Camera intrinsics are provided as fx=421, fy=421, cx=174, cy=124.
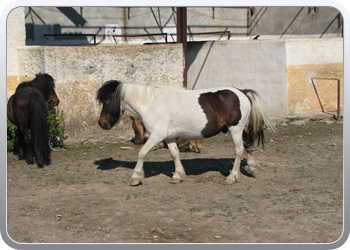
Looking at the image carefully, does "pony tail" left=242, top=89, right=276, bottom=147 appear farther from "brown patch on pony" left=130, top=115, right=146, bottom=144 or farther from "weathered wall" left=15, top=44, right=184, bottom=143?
"weathered wall" left=15, top=44, right=184, bottom=143

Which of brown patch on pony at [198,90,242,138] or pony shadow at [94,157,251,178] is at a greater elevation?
brown patch on pony at [198,90,242,138]

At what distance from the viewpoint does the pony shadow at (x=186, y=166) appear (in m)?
7.22

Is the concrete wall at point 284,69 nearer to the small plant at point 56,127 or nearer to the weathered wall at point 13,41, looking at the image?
the small plant at point 56,127

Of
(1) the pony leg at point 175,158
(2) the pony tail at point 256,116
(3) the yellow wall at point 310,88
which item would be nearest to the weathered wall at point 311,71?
(3) the yellow wall at point 310,88

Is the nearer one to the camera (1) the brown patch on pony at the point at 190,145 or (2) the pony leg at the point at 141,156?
(2) the pony leg at the point at 141,156

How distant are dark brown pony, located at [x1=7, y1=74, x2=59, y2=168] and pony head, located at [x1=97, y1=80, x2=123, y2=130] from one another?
1.61 meters

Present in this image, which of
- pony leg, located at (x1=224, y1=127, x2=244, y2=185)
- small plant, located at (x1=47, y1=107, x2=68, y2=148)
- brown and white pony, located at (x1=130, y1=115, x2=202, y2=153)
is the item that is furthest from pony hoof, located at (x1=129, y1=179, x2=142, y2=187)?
small plant, located at (x1=47, y1=107, x2=68, y2=148)

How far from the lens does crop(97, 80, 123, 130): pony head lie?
21.4 ft

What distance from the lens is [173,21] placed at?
17906 millimetres

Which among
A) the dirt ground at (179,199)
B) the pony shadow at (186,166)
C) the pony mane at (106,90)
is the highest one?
the pony mane at (106,90)

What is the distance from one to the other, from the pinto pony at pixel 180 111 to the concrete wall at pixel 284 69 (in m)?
5.23

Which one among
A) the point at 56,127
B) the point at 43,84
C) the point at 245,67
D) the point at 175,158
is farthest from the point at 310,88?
the point at 43,84

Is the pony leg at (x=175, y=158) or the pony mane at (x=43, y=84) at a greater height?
the pony mane at (x=43, y=84)

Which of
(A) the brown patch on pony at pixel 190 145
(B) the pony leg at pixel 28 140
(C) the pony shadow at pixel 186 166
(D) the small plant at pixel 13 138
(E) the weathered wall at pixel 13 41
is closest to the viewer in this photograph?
(C) the pony shadow at pixel 186 166
